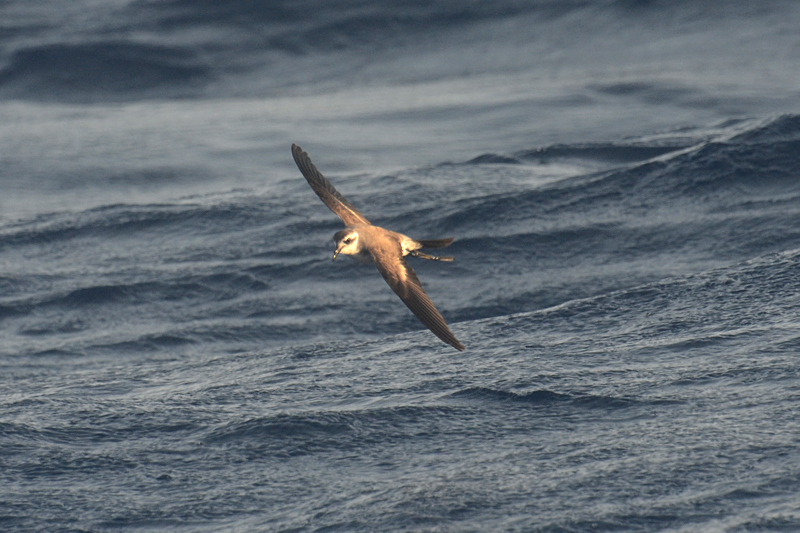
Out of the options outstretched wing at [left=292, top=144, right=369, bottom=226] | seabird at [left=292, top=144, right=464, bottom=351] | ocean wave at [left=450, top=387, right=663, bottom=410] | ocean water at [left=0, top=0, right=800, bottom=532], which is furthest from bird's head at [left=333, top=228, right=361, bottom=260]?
ocean wave at [left=450, top=387, right=663, bottom=410]

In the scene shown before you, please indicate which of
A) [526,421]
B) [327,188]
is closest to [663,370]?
[526,421]

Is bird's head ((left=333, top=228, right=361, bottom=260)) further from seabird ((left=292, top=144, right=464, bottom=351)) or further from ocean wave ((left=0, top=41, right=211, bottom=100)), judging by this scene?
ocean wave ((left=0, top=41, right=211, bottom=100))

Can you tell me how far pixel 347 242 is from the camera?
6773 millimetres

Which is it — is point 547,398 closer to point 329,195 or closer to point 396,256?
point 396,256

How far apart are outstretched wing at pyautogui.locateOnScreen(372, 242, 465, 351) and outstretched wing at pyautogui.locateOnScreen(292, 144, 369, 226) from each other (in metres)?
0.93

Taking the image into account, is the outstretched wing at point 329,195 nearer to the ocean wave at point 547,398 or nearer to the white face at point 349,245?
the white face at point 349,245

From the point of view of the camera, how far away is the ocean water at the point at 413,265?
6793 mm

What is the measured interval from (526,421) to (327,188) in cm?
235

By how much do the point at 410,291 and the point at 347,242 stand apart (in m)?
0.56

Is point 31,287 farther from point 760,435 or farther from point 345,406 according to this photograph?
point 760,435

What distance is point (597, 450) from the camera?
6887 millimetres

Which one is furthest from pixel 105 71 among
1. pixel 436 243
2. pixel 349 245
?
pixel 436 243

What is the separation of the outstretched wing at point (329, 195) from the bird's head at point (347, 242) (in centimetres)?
80

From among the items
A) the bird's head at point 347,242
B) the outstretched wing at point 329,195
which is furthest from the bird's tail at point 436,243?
the outstretched wing at point 329,195
